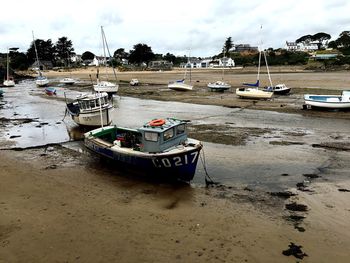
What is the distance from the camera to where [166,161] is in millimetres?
14406

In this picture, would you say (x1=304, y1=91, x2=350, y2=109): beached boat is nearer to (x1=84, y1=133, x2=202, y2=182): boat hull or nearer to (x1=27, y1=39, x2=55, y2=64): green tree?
(x1=84, y1=133, x2=202, y2=182): boat hull

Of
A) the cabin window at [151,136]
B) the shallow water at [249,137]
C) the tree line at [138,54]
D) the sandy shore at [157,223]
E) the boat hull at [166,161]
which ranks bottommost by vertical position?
the sandy shore at [157,223]

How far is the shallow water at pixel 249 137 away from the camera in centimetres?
1598

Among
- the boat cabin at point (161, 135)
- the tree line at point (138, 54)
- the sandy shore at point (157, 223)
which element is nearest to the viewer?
the sandy shore at point (157, 223)

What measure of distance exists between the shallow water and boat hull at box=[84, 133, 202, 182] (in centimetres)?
87

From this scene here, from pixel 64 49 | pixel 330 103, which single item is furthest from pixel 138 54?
pixel 330 103

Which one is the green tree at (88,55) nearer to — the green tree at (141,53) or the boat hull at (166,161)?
the green tree at (141,53)

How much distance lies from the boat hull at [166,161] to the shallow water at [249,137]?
2.85 ft

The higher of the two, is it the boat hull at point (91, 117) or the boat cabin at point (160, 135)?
the boat cabin at point (160, 135)

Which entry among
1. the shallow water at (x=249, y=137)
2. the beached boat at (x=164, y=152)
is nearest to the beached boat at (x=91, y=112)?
the shallow water at (x=249, y=137)

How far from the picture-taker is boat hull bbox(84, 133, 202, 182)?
14227 millimetres

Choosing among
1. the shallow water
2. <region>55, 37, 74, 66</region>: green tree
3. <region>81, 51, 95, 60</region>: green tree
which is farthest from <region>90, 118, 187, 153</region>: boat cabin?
<region>81, 51, 95, 60</region>: green tree

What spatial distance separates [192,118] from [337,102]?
13207mm

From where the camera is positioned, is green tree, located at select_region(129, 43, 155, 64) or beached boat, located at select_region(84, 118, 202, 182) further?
green tree, located at select_region(129, 43, 155, 64)
